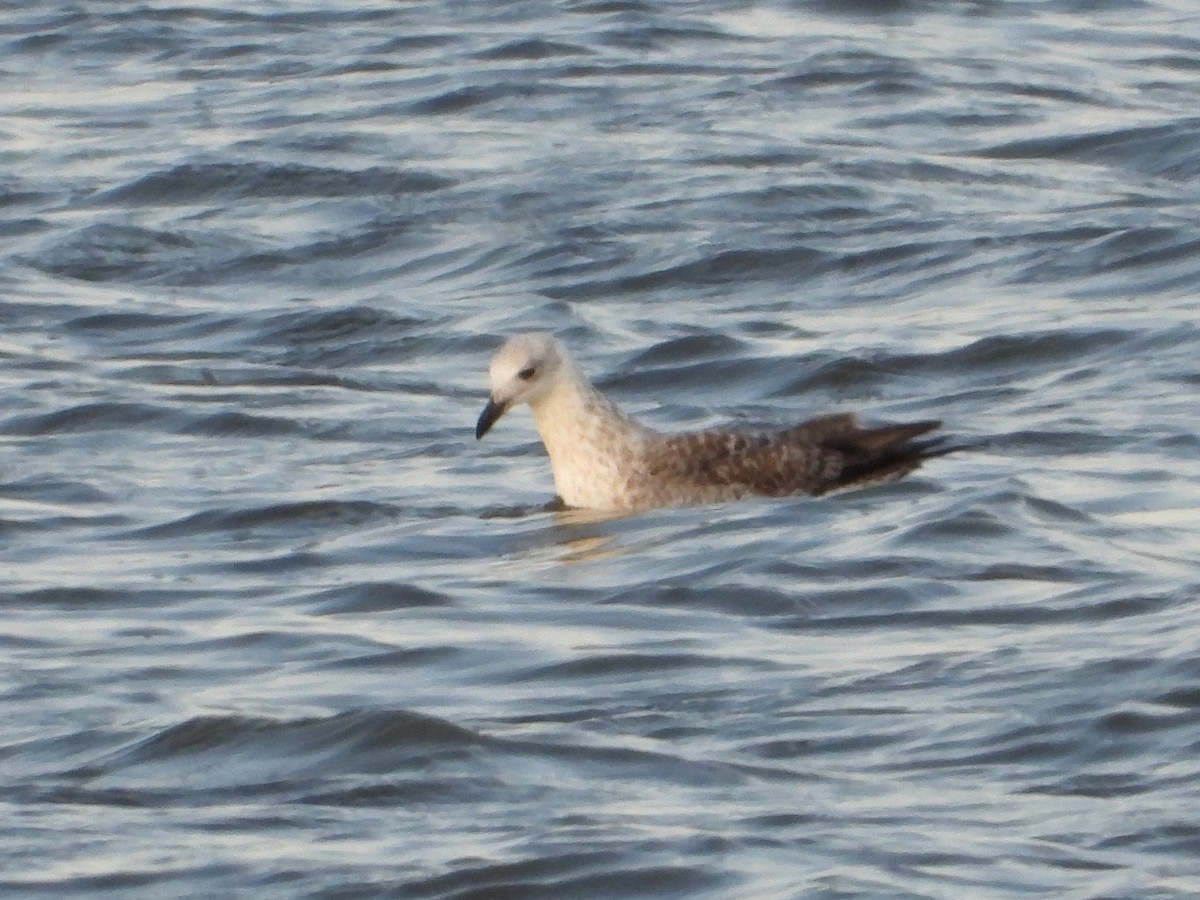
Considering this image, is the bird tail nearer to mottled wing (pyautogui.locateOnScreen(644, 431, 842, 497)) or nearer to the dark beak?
mottled wing (pyautogui.locateOnScreen(644, 431, 842, 497))

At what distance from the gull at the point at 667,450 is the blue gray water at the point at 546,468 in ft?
0.40

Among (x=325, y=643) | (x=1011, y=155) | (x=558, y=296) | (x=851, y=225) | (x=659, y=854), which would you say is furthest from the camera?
(x=1011, y=155)

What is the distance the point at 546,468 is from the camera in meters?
12.7

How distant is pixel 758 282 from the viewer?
1602 cm

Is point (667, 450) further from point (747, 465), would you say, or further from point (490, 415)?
point (490, 415)

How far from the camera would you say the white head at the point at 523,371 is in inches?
467

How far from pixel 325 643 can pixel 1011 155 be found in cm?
960

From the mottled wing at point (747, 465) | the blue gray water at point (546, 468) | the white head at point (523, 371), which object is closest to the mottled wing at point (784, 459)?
the mottled wing at point (747, 465)

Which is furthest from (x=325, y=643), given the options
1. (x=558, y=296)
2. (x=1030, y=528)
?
(x=558, y=296)

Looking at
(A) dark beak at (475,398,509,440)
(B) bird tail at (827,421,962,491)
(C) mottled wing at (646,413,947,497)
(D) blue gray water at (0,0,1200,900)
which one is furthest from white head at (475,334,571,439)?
(B) bird tail at (827,421,962,491)

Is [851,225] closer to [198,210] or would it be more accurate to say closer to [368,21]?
[198,210]

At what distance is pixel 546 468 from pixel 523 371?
3.06 feet

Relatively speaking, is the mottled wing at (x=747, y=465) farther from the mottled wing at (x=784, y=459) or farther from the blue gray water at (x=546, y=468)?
the blue gray water at (x=546, y=468)

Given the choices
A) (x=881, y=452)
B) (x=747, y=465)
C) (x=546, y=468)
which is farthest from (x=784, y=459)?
(x=546, y=468)
